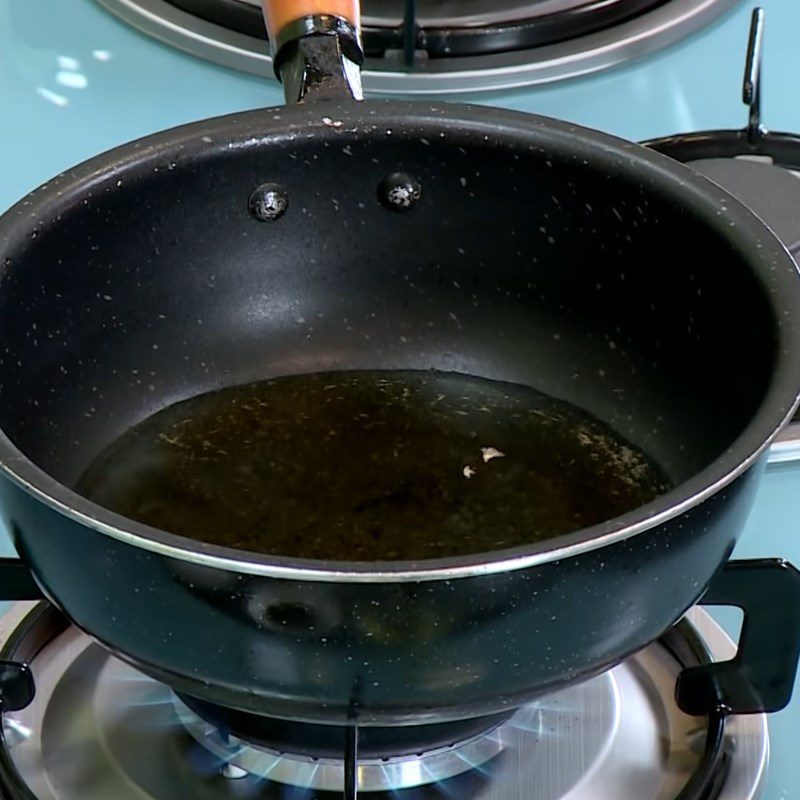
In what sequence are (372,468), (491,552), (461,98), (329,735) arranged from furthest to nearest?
(461,98), (372,468), (329,735), (491,552)

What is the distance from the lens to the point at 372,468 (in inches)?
28.2

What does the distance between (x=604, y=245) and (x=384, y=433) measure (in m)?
0.15

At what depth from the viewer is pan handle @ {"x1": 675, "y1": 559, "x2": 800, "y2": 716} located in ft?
1.96

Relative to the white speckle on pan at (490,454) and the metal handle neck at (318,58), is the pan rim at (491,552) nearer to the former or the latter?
the metal handle neck at (318,58)

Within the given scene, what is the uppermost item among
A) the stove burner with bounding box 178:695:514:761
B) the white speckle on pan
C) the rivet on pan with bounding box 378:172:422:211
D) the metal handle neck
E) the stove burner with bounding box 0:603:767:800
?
the metal handle neck

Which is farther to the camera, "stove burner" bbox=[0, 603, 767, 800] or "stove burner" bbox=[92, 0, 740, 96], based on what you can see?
"stove burner" bbox=[92, 0, 740, 96]

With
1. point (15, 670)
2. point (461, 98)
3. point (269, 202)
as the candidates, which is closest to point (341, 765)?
point (15, 670)

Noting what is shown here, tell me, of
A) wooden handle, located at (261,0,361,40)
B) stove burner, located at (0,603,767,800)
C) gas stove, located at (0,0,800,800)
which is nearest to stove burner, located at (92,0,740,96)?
gas stove, located at (0,0,800,800)

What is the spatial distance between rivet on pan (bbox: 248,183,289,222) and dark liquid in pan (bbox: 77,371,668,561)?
0.30 feet

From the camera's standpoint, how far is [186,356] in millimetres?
777

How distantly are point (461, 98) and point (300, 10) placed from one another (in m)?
0.30

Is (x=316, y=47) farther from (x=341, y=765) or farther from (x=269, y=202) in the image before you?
(x=341, y=765)

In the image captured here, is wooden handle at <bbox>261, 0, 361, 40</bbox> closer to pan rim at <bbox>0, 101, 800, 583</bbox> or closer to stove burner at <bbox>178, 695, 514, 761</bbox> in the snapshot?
pan rim at <bbox>0, 101, 800, 583</bbox>

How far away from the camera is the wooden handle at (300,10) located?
0.73 m
